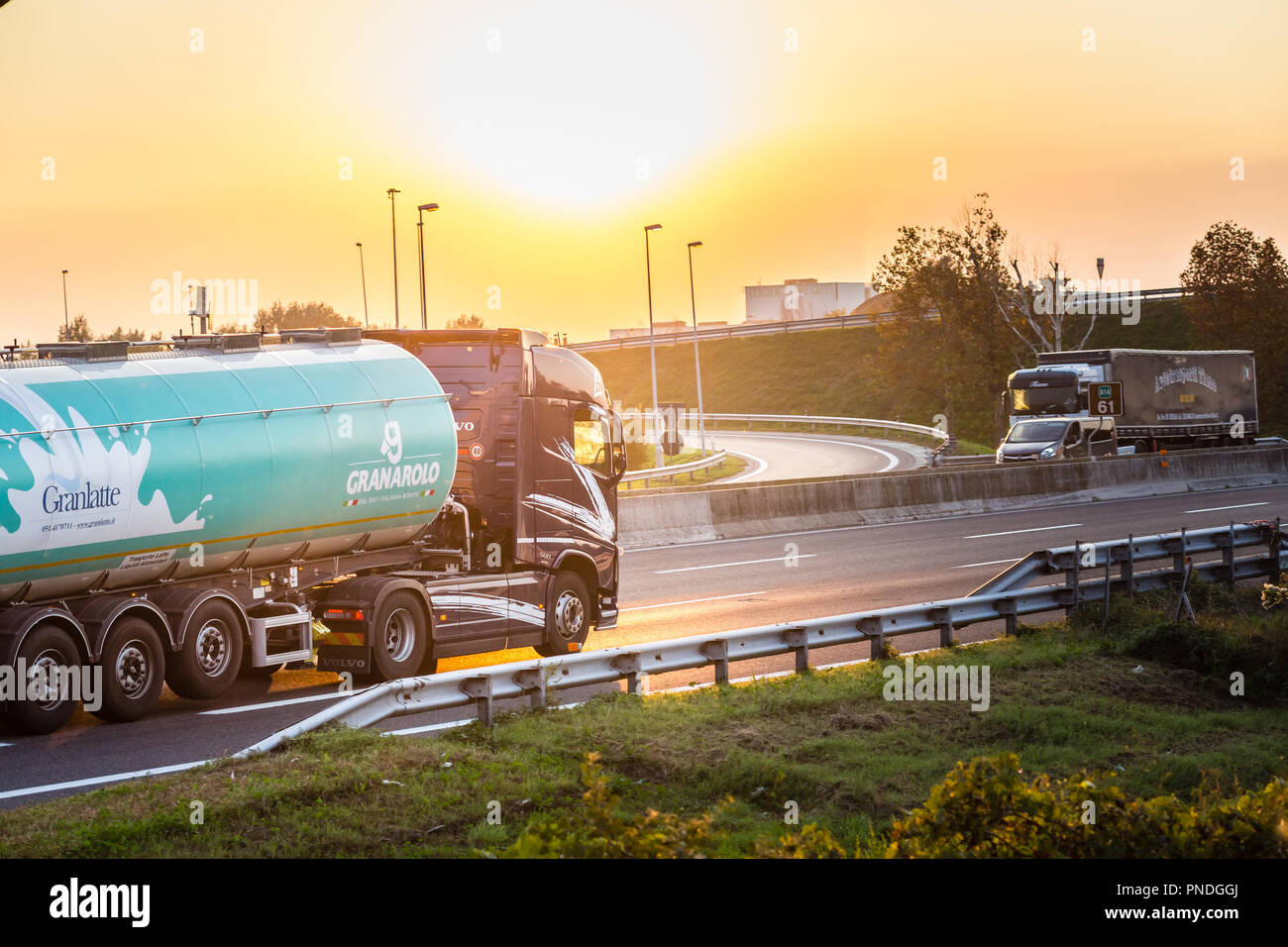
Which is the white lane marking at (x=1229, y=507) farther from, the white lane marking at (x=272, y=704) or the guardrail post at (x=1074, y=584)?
the white lane marking at (x=272, y=704)

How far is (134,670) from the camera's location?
11.8 metres

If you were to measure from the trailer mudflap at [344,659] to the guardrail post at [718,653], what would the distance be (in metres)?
3.48

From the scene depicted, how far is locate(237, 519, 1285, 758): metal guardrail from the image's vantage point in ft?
30.6

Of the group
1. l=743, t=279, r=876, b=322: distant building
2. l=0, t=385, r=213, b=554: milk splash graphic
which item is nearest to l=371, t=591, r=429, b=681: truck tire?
l=0, t=385, r=213, b=554: milk splash graphic

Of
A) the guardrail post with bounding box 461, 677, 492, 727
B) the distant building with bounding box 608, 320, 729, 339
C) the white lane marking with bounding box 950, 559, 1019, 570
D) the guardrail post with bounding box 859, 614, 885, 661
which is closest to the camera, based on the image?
the guardrail post with bounding box 461, 677, 492, 727

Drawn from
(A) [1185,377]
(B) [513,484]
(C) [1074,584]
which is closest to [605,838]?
(B) [513,484]

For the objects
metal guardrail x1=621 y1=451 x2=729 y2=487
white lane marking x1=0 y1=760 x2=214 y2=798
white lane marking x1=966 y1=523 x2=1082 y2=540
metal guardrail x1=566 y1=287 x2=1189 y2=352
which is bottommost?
white lane marking x1=966 y1=523 x2=1082 y2=540

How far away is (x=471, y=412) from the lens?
49.7ft

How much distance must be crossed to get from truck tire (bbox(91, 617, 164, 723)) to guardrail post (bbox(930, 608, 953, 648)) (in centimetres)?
709

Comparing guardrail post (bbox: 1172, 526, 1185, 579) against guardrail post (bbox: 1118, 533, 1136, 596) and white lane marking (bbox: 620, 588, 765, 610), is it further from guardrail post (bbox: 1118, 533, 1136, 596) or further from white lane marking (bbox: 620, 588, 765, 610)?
white lane marking (bbox: 620, 588, 765, 610)

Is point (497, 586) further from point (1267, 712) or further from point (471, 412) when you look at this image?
point (1267, 712)

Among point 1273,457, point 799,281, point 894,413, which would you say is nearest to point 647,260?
point 894,413

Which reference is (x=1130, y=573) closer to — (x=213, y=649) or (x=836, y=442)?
(x=213, y=649)
